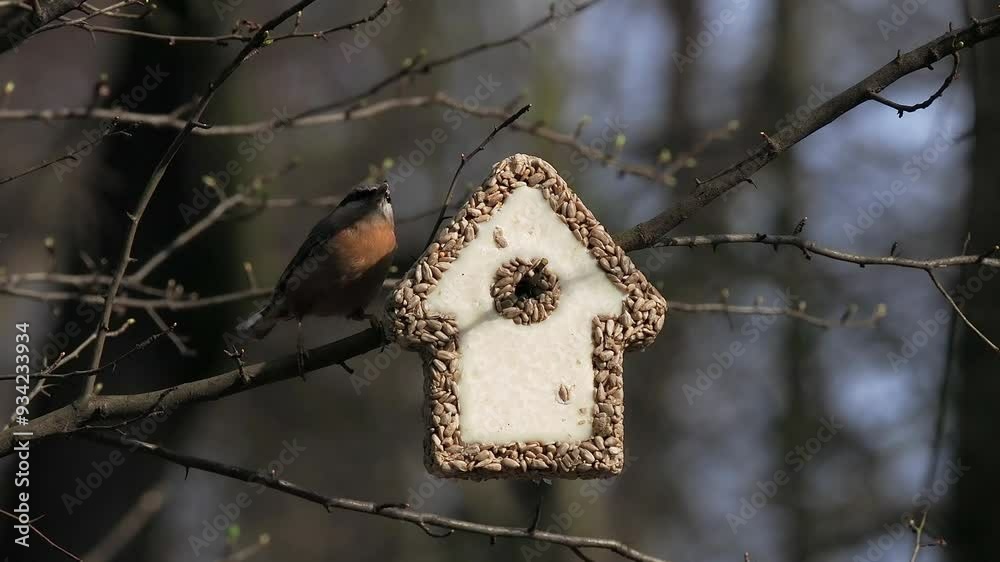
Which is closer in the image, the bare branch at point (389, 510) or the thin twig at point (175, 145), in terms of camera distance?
the thin twig at point (175, 145)

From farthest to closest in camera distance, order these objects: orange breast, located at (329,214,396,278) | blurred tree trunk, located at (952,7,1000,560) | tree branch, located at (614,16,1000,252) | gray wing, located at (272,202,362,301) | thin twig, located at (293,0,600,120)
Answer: blurred tree trunk, located at (952,7,1000,560) < thin twig, located at (293,0,600,120) < gray wing, located at (272,202,362,301) < orange breast, located at (329,214,396,278) < tree branch, located at (614,16,1000,252)

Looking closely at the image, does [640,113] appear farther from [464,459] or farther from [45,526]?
[464,459]

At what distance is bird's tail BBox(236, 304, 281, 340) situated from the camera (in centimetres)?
472

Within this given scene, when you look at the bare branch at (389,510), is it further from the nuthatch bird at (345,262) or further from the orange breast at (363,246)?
the orange breast at (363,246)

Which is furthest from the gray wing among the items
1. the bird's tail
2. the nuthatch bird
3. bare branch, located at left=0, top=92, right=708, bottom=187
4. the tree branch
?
the tree branch

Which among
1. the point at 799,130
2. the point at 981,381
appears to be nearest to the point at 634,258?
the point at 981,381

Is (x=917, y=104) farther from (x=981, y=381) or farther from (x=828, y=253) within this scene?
(x=981, y=381)

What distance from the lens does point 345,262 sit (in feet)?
14.1

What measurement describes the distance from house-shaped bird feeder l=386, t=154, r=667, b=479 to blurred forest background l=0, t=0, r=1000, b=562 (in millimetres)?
2450

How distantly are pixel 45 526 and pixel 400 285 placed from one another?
5.62 meters

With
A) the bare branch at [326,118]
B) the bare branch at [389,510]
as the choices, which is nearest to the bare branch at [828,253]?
the bare branch at [389,510]

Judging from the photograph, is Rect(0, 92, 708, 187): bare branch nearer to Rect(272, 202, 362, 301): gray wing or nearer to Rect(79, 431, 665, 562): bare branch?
Rect(272, 202, 362, 301): gray wing

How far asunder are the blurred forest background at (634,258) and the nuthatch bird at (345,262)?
4.99 feet

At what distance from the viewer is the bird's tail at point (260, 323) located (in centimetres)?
472
